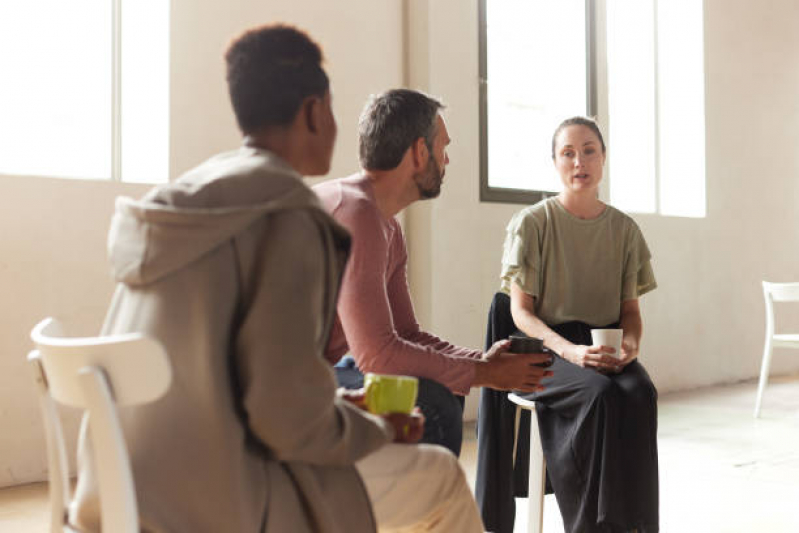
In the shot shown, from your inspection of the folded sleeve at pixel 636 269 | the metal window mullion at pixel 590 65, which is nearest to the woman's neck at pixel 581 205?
the folded sleeve at pixel 636 269

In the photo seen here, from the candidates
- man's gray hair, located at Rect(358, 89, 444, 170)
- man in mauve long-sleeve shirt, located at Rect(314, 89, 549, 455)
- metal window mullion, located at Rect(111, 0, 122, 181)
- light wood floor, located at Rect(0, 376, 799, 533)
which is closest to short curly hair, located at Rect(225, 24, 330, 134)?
man in mauve long-sleeve shirt, located at Rect(314, 89, 549, 455)

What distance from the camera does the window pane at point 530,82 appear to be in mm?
5387

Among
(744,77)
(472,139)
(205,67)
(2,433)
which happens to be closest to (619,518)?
(2,433)

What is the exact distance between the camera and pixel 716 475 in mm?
3672

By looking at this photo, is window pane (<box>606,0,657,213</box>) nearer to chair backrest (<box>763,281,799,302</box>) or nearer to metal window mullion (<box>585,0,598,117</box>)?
metal window mullion (<box>585,0,598,117</box>)

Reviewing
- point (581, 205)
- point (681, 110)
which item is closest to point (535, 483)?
point (581, 205)

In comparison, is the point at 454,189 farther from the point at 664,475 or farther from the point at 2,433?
the point at 2,433

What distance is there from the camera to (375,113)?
6.32ft

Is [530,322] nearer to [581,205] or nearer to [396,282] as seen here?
[581,205]

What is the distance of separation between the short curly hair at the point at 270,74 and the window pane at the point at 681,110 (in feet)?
19.3

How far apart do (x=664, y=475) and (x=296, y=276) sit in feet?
9.89

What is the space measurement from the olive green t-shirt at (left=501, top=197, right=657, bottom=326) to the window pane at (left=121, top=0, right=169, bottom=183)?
6.09ft

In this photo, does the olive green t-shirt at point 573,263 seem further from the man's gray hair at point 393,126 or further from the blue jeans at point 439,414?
the blue jeans at point 439,414

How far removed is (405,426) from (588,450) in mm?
1100
